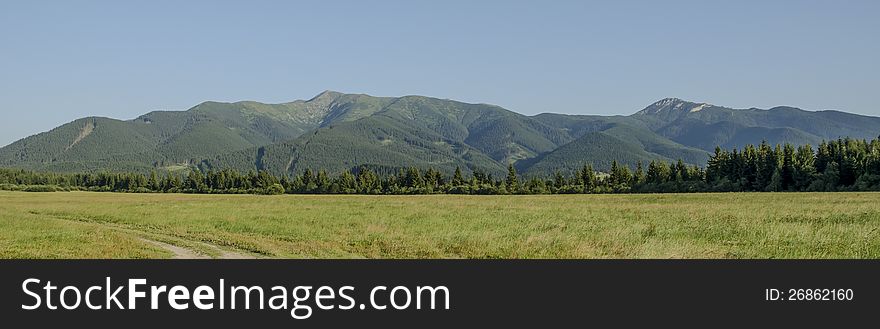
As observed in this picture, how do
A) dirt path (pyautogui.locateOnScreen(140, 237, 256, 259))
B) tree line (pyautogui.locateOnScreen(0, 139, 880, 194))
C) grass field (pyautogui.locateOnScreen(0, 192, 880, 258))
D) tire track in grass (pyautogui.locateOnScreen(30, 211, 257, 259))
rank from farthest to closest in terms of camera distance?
tree line (pyautogui.locateOnScreen(0, 139, 880, 194)) < grass field (pyautogui.locateOnScreen(0, 192, 880, 258)) < tire track in grass (pyautogui.locateOnScreen(30, 211, 257, 259)) < dirt path (pyautogui.locateOnScreen(140, 237, 256, 259))

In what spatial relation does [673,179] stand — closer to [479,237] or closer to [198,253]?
[479,237]

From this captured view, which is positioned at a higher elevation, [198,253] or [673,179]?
[198,253]

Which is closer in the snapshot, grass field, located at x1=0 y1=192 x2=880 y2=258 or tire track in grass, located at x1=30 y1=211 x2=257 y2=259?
tire track in grass, located at x1=30 y1=211 x2=257 y2=259

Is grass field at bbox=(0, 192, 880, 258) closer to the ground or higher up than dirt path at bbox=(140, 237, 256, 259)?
closer to the ground

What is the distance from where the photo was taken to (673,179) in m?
126

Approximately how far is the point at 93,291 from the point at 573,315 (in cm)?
1000

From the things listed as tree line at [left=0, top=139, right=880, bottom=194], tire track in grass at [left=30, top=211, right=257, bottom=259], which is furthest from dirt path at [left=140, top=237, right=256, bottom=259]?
tree line at [left=0, top=139, right=880, bottom=194]

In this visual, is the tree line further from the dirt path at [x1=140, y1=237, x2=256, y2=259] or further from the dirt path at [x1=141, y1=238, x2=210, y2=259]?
the dirt path at [x1=141, y1=238, x2=210, y2=259]

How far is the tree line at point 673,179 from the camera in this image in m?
99.8

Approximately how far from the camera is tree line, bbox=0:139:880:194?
3927 inches

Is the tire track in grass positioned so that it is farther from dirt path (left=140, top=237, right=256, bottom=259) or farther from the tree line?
the tree line

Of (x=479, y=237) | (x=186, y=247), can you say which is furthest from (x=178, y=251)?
(x=479, y=237)

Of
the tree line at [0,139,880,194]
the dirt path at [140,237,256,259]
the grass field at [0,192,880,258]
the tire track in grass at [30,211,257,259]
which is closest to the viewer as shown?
the dirt path at [140,237,256,259]

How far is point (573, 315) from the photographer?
13234 millimetres
